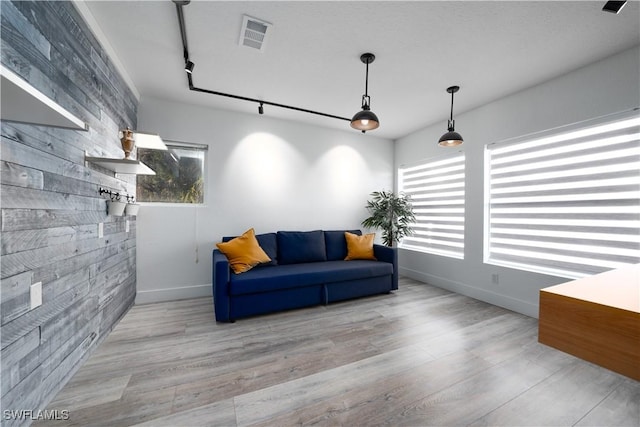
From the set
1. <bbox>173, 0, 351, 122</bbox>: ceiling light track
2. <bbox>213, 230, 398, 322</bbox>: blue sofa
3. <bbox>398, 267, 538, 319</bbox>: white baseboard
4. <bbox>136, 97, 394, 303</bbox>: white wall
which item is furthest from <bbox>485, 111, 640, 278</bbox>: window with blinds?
<bbox>173, 0, 351, 122</bbox>: ceiling light track

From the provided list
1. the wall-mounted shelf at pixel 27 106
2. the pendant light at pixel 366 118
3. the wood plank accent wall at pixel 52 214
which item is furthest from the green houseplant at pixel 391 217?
the wall-mounted shelf at pixel 27 106

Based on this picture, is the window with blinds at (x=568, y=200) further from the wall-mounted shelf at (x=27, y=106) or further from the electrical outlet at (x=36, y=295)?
the electrical outlet at (x=36, y=295)

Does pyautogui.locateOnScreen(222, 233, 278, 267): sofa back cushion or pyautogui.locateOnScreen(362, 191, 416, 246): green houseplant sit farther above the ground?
pyautogui.locateOnScreen(362, 191, 416, 246): green houseplant

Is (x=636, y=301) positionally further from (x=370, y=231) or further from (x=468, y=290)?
(x=370, y=231)

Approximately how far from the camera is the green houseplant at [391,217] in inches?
171

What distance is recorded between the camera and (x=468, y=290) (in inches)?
139

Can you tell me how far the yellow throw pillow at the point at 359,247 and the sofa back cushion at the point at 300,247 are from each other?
0.41 metres

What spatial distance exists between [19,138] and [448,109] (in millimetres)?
4230

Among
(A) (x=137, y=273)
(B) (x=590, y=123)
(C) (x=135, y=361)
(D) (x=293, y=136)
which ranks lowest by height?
(C) (x=135, y=361)

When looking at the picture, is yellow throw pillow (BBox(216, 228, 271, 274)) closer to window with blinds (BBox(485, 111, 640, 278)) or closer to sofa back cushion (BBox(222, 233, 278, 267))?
sofa back cushion (BBox(222, 233, 278, 267))

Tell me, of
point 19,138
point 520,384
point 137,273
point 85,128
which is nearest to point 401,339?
point 520,384

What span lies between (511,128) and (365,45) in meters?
2.19

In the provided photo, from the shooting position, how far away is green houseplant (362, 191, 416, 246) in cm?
434

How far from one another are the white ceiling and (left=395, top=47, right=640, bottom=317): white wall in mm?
151
